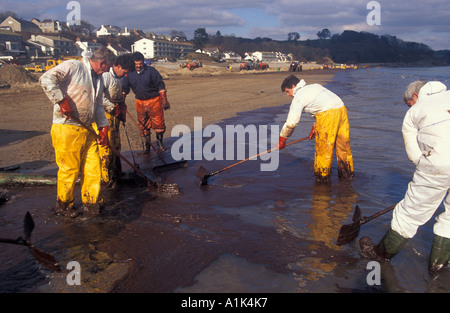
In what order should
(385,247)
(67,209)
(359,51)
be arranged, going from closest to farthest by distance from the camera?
(385,247)
(67,209)
(359,51)

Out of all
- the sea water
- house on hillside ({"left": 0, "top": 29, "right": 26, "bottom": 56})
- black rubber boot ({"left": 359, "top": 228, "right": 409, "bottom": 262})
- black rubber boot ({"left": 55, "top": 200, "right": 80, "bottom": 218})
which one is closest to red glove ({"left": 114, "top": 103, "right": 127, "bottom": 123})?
black rubber boot ({"left": 55, "top": 200, "right": 80, "bottom": 218})

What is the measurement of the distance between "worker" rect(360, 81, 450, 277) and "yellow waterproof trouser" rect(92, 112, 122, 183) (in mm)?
4110

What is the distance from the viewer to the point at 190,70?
144ft

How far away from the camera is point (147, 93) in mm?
7738

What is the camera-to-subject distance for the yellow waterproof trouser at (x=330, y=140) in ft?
18.3

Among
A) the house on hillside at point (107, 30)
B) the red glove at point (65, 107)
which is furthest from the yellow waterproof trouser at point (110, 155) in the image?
the house on hillside at point (107, 30)

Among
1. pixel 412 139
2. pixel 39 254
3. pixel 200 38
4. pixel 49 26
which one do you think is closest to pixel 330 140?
pixel 412 139

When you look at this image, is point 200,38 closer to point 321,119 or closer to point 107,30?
point 107,30

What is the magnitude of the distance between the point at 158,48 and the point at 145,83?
87454 mm

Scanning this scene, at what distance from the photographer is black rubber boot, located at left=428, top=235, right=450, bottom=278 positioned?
3223mm

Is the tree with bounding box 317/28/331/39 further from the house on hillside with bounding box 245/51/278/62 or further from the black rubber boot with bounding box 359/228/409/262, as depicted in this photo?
the black rubber boot with bounding box 359/228/409/262

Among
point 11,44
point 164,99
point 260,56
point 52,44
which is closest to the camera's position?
Result: point 164,99

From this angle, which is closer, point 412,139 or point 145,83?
point 412,139

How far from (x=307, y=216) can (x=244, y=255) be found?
1368mm
